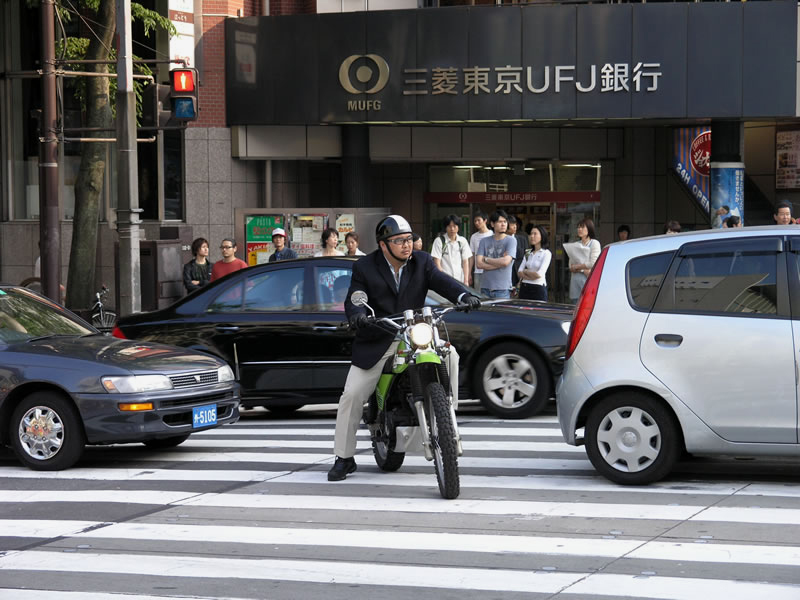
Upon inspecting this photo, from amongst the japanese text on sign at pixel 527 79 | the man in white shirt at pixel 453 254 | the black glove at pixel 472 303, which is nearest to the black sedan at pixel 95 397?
the black glove at pixel 472 303

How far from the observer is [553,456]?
934cm

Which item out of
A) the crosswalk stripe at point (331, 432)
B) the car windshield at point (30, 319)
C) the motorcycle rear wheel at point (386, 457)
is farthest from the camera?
the crosswalk stripe at point (331, 432)

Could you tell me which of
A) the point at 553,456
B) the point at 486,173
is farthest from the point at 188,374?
the point at 486,173

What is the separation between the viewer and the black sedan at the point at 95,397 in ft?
30.0

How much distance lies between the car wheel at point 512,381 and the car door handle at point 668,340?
3.53 m

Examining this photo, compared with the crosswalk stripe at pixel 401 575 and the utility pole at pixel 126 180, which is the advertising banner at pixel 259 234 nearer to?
the utility pole at pixel 126 180

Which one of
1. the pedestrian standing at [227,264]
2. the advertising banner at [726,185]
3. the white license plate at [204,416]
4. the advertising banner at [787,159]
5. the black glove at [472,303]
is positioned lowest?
the white license plate at [204,416]

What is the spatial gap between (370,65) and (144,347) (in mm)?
13157

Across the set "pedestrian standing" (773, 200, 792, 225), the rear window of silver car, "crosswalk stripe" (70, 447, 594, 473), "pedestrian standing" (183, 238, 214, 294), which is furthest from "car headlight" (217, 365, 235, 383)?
"pedestrian standing" (773, 200, 792, 225)

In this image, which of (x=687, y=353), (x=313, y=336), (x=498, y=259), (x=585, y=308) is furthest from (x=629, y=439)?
(x=498, y=259)

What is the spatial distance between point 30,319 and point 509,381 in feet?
14.1

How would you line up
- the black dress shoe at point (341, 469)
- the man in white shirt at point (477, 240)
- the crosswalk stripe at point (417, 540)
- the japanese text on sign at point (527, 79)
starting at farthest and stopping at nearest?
the japanese text on sign at point (527, 79)
the man in white shirt at point (477, 240)
the black dress shoe at point (341, 469)
the crosswalk stripe at point (417, 540)

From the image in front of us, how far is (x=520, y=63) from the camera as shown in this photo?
21812mm

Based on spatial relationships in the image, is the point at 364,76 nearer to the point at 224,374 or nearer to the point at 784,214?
the point at 784,214
